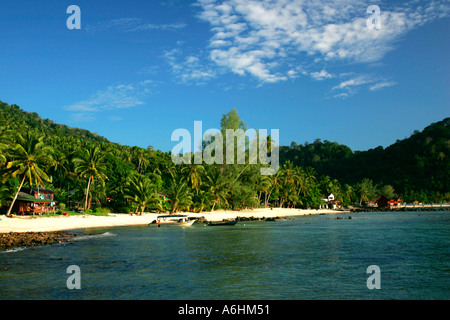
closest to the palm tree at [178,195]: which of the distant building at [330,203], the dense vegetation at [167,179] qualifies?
the dense vegetation at [167,179]

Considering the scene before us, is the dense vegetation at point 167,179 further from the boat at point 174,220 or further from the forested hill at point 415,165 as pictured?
the boat at point 174,220

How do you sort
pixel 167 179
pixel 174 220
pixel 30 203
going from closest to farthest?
pixel 30 203
pixel 174 220
pixel 167 179

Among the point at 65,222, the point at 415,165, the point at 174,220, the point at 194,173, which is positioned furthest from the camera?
the point at 415,165

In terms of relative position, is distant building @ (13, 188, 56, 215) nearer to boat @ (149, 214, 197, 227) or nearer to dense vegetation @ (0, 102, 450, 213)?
dense vegetation @ (0, 102, 450, 213)

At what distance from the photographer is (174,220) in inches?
2498

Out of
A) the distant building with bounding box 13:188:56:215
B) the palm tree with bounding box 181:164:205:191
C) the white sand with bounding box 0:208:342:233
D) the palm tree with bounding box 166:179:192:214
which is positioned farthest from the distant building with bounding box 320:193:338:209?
the distant building with bounding box 13:188:56:215

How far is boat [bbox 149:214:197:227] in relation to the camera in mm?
60312

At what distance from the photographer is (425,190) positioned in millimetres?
161250

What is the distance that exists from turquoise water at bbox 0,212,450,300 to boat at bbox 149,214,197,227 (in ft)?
85.3

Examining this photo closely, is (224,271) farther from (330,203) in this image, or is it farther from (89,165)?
(330,203)

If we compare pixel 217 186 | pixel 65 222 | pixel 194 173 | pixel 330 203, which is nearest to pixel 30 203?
pixel 65 222

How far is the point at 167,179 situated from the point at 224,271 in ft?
242

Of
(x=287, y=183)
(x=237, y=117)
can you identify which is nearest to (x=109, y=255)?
(x=237, y=117)
